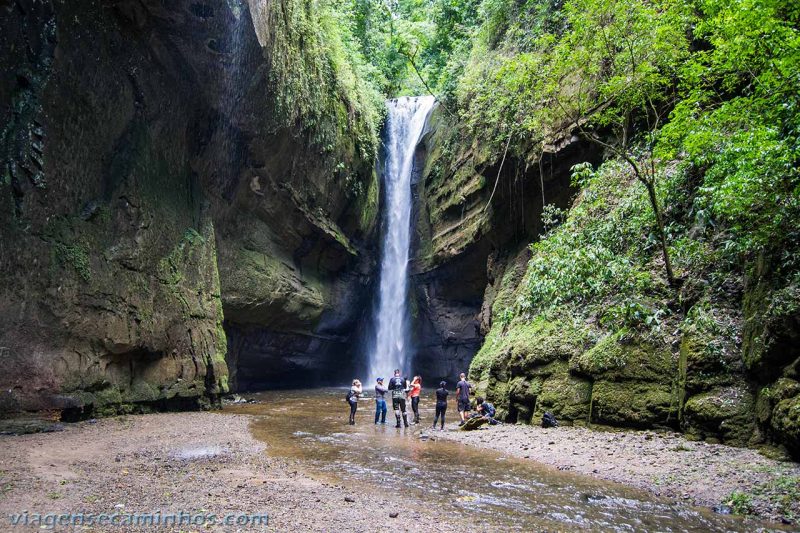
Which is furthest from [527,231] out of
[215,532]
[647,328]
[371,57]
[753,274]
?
[371,57]

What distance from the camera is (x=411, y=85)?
31.4m

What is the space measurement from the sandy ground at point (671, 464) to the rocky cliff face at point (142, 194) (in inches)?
353

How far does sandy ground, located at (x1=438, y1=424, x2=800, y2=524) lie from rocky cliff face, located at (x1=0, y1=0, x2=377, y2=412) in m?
8.96

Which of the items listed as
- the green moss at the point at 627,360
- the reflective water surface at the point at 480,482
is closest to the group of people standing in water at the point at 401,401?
the reflective water surface at the point at 480,482

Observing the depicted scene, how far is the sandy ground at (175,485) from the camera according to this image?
16.6 ft

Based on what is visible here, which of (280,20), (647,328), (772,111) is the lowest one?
(647,328)

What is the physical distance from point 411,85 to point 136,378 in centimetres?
2487

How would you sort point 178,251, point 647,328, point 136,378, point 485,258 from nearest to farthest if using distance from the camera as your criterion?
point 647,328 → point 136,378 → point 178,251 → point 485,258

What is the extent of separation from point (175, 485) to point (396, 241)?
21112mm

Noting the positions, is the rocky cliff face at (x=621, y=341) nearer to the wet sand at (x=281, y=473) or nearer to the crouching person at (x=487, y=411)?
the crouching person at (x=487, y=411)

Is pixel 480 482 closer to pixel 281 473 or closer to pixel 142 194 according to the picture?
pixel 281 473

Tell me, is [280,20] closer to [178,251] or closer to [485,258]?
[178,251]

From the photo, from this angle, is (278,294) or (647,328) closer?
(647,328)

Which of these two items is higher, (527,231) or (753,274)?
(527,231)
